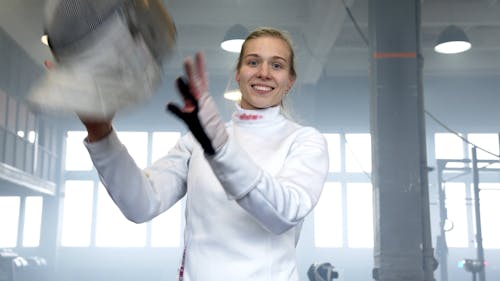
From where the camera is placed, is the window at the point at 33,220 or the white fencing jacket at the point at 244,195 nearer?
the white fencing jacket at the point at 244,195

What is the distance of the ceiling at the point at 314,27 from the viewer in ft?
23.2

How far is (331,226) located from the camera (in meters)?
10.9

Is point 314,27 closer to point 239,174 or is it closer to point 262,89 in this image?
point 262,89

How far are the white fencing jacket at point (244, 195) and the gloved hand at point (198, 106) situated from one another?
0.20 feet

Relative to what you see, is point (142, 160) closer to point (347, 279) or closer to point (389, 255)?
point (347, 279)

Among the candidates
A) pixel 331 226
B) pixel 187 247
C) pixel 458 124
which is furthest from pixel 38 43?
pixel 187 247

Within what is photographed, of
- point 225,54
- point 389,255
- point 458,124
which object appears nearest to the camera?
point 389,255

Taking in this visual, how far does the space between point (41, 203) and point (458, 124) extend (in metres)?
7.32

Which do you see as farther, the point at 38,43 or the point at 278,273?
the point at 38,43

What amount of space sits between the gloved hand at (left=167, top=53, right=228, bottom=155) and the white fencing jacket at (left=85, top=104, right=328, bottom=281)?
0.20ft

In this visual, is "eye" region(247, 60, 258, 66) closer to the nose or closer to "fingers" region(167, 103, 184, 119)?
the nose

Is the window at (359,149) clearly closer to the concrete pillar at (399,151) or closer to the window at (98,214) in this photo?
the window at (98,214)

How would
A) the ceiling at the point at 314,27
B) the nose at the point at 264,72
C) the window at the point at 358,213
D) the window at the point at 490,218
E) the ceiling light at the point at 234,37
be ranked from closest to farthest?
1. the nose at the point at 264,72
2. the ceiling light at the point at 234,37
3. the ceiling at the point at 314,27
4. the window at the point at 490,218
5. the window at the point at 358,213

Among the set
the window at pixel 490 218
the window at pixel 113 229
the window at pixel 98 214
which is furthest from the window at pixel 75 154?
the window at pixel 490 218
